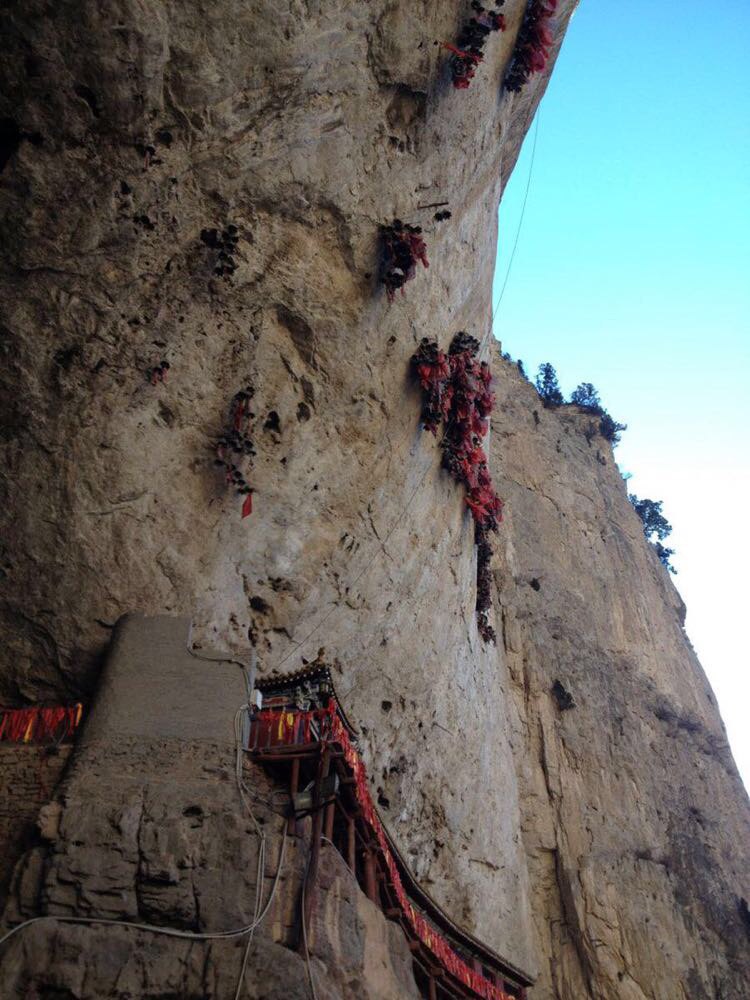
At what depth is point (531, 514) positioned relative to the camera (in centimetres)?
2333

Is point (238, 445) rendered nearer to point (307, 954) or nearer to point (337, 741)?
point (337, 741)

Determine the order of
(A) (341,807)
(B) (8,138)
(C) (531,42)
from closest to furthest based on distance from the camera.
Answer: (A) (341,807) → (B) (8,138) → (C) (531,42)

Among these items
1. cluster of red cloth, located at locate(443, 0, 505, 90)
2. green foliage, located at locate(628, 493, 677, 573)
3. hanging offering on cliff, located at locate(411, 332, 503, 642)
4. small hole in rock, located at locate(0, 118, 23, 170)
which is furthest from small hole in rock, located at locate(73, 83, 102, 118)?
green foliage, located at locate(628, 493, 677, 573)

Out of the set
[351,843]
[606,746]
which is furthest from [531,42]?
[606,746]

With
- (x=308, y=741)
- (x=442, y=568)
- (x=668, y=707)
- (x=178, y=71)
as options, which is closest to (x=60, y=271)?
(x=178, y=71)

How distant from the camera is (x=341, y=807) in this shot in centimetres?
923

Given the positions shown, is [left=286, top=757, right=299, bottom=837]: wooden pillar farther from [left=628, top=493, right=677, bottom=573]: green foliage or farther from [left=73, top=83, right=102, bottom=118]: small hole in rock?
[left=628, top=493, right=677, bottom=573]: green foliage

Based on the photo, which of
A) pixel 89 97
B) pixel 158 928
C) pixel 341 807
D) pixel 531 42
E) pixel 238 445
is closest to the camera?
pixel 158 928

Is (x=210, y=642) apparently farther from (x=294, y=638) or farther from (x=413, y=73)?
(x=413, y=73)

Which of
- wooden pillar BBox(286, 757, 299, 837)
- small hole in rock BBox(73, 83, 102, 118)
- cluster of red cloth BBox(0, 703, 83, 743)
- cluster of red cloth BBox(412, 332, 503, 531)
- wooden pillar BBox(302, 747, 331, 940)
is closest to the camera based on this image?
wooden pillar BBox(302, 747, 331, 940)

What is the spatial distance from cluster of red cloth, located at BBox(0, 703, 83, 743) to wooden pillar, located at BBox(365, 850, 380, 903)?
3627mm

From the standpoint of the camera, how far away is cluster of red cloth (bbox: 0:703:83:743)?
888 cm

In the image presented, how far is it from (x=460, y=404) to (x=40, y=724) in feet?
24.2

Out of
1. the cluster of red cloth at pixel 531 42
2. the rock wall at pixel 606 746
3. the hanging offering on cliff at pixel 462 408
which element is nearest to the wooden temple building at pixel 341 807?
the hanging offering on cliff at pixel 462 408
